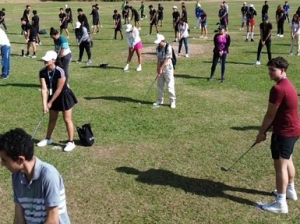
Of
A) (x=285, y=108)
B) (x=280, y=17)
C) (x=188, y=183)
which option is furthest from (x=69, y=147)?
(x=280, y=17)

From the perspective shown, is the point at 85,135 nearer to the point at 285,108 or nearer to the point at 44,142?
the point at 44,142

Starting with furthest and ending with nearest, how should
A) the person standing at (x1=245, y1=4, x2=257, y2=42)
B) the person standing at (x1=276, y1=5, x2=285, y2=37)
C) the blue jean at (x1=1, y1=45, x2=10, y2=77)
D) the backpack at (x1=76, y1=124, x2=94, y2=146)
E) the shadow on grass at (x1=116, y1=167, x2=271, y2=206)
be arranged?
the person standing at (x1=276, y1=5, x2=285, y2=37) → the person standing at (x1=245, y1=4, x2=257, y2=42) → the blue jean at (x1=1, y1=45, x2=10, y2=77) → the backpack at (x1=76, y1=124, x2=94, y2=146) → the shadow on grass at (x1=116, y1=167, x2=271, y2=206)

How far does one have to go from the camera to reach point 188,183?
7.07 metres

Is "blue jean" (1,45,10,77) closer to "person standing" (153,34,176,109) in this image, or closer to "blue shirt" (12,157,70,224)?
"person standing" (153,34,176,109)

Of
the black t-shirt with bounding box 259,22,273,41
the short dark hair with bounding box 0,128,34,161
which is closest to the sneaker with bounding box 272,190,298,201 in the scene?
the short dark hair with bounding box 0,128,34,161

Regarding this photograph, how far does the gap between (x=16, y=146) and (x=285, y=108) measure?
151 inches

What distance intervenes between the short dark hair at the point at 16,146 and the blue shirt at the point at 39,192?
0.14 meters

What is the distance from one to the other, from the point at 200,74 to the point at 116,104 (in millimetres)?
4723

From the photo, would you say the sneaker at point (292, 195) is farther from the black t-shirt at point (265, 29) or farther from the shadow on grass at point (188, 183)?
the black t-shirt at point (265, 29)

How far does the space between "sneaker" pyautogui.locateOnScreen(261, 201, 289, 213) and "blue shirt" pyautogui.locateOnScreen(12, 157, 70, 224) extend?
3.57m

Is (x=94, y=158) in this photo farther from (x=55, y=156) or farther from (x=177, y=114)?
(x=177, y=114)

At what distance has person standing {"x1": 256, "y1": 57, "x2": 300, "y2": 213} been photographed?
5629mm

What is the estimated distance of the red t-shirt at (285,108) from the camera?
5.59 m

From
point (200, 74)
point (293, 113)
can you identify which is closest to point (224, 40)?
point (200, 74)
